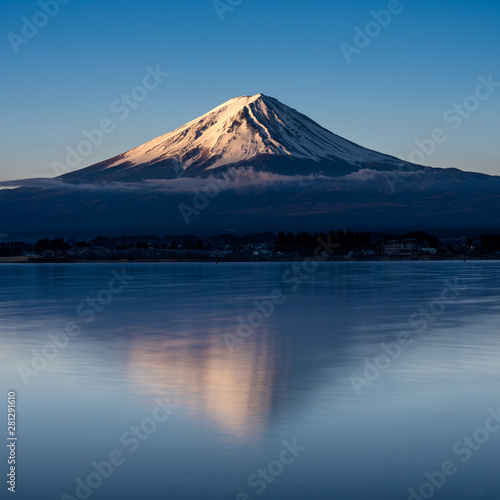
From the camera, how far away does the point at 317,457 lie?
9.41m

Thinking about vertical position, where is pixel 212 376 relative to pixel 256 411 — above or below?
above

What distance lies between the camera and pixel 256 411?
1188cm

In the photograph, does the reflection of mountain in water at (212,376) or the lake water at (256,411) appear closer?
the lake water at (256,411)

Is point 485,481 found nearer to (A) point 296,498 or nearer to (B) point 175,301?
(A) point 296,498

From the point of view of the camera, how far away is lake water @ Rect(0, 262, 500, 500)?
859 centimetres

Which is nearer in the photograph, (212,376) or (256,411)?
(256,411)

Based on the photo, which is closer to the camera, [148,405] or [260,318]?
[148,405]

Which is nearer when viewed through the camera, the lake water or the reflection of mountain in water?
the lake water

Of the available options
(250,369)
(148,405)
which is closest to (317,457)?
(148,405)

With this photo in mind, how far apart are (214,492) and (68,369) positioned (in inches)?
370

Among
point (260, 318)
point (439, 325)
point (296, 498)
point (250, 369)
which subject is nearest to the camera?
point (296, 498)

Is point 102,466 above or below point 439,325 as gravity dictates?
below

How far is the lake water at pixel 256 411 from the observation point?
8586mm

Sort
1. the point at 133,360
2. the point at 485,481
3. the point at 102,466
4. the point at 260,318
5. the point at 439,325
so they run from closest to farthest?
the point at 485,481 → the point at 102,466 → the point at 133,360 → the point at 439,325 → the point at 260,318
